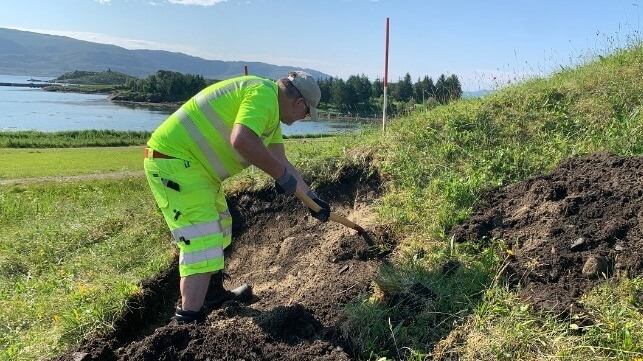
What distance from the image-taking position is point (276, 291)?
3701 millimetres

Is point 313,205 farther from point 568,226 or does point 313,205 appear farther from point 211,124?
point 568,226

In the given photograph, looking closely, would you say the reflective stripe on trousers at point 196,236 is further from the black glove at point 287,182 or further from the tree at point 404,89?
the tree at point 404,89

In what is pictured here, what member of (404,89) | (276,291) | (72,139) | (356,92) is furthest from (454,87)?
(72,139)

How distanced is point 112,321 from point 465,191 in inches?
114

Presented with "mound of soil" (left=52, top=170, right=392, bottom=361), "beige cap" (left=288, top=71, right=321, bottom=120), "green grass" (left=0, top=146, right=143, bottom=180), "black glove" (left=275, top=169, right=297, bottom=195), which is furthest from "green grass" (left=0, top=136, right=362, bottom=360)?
"green grass" (left=0, top=146, right=143, bottom=180)

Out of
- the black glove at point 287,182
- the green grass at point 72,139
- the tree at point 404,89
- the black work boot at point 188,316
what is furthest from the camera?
the green grass at point 72,139

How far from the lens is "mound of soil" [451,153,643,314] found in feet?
8.59

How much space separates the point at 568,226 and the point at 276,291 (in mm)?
2204

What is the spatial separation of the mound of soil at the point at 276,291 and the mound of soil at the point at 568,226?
0.93 meters

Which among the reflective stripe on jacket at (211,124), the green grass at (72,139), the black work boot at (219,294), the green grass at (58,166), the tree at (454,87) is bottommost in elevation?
the green grass at (58,166)

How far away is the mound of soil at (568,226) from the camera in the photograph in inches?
103

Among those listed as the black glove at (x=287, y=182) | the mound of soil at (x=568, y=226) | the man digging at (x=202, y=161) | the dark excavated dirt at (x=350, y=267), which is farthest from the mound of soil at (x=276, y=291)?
the mound of soil at (x=568, y=226)

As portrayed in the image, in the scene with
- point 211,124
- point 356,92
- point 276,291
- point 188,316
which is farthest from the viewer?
point 356,92

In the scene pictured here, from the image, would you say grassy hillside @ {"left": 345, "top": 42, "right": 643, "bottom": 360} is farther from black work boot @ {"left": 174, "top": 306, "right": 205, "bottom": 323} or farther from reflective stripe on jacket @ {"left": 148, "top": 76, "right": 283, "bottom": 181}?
reflective stripe on jacket @ {"left": 148, "top": 76, "right": 283, "bottom": 181}
